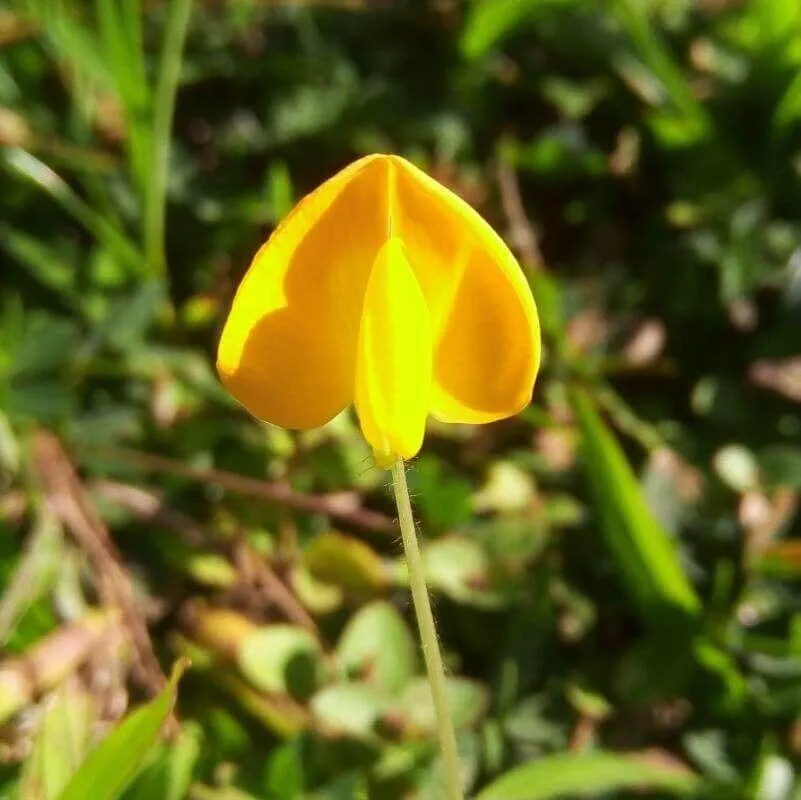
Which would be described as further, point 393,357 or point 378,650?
point 378,650

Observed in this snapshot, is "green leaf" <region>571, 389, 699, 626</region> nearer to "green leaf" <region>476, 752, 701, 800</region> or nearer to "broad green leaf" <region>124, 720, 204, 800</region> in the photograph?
"green leaf" <region>476, 752, 701, 800</region>

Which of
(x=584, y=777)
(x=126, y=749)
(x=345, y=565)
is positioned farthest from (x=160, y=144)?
(x=584, y=777)

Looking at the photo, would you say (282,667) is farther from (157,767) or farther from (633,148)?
(633,148)

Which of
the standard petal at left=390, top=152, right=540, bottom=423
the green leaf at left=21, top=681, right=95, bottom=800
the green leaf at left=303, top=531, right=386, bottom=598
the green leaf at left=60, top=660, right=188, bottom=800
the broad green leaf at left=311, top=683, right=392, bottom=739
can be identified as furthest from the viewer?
the green leaf at left=303, top=531, right=386, bottom=598

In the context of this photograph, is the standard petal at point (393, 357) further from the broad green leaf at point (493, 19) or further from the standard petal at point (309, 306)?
the broad green leaf at point (493, 19)

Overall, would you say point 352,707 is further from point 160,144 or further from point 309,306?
point 160,144

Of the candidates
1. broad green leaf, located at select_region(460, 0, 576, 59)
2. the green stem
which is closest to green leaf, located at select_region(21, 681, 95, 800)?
the green stem
